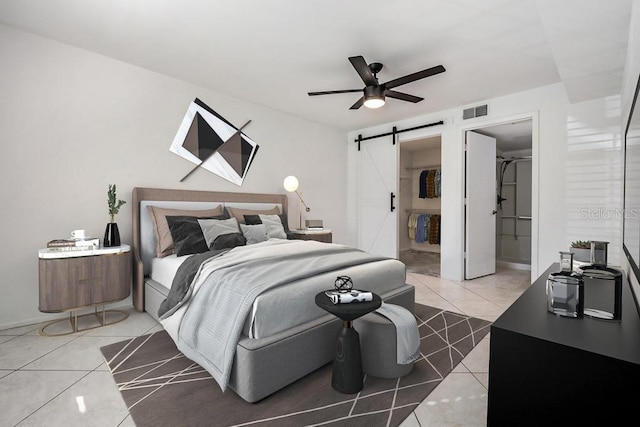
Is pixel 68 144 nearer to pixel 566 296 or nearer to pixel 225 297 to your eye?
pixel 225 297

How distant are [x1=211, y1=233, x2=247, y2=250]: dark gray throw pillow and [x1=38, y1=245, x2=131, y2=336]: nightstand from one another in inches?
31.7

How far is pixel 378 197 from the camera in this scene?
559cm

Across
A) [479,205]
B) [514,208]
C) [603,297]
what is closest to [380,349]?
[603,297]

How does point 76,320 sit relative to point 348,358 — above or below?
below

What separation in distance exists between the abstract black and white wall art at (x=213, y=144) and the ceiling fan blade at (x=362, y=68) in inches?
81.2

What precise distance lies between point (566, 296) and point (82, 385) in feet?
8.42

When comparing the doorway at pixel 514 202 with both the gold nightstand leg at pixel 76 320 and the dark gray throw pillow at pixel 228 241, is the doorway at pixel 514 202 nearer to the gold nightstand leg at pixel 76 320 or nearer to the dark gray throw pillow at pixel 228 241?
the dark gray throw pillow at pixel 228 241

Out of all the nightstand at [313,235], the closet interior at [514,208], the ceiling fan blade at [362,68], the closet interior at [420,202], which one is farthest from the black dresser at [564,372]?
the closet interior at [514,208]

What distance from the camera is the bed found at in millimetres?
1676

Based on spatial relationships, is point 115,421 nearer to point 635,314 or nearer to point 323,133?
point 635,314

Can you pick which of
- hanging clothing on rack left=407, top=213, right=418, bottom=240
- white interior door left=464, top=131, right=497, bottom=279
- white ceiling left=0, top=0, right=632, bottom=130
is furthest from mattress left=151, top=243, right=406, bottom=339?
hanging clothing on rack left=407, top=213, right=418, bottom=240

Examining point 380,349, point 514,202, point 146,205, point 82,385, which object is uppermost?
point 514,202

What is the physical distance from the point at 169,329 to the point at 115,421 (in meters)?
0.74

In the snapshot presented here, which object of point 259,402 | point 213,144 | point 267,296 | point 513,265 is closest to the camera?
point 259,402
